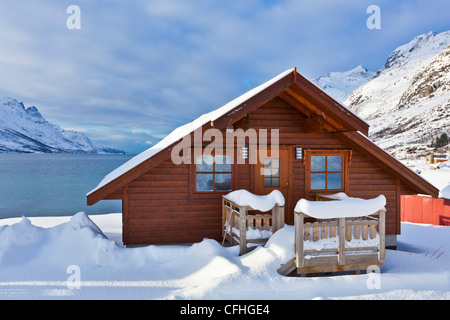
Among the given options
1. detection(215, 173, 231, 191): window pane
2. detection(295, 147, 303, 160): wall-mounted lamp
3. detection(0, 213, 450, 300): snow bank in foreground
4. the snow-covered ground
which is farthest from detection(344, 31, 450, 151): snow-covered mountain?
detection(0, 213, 450, 300): snow bank in foreground

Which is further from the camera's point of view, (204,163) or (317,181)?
(317,181)

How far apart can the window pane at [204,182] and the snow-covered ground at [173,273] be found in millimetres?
1726

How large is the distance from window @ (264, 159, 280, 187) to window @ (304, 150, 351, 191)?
897mm

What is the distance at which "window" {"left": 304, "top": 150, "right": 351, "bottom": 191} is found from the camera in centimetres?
866

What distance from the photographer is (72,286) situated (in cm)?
532

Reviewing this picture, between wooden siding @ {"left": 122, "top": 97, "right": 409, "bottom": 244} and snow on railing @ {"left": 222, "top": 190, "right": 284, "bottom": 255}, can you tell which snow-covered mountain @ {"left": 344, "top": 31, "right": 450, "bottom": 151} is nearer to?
wooden siding @ {"left": 122, "top": 97, "right": 409, "bottom": 244}

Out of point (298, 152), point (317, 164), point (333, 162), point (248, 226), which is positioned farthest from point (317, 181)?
point (248, 226)

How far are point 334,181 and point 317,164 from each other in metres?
0.71

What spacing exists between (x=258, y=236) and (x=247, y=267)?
105cm

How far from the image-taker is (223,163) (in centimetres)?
826

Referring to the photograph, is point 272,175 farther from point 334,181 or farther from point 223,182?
point 334,181

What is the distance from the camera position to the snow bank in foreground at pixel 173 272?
16.6 ft

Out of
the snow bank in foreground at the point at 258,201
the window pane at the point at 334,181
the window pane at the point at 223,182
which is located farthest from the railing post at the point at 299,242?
the window pane at the point at 334,181

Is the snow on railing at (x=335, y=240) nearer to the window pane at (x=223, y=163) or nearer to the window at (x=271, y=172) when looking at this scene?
the window at (x=271, y=172)
